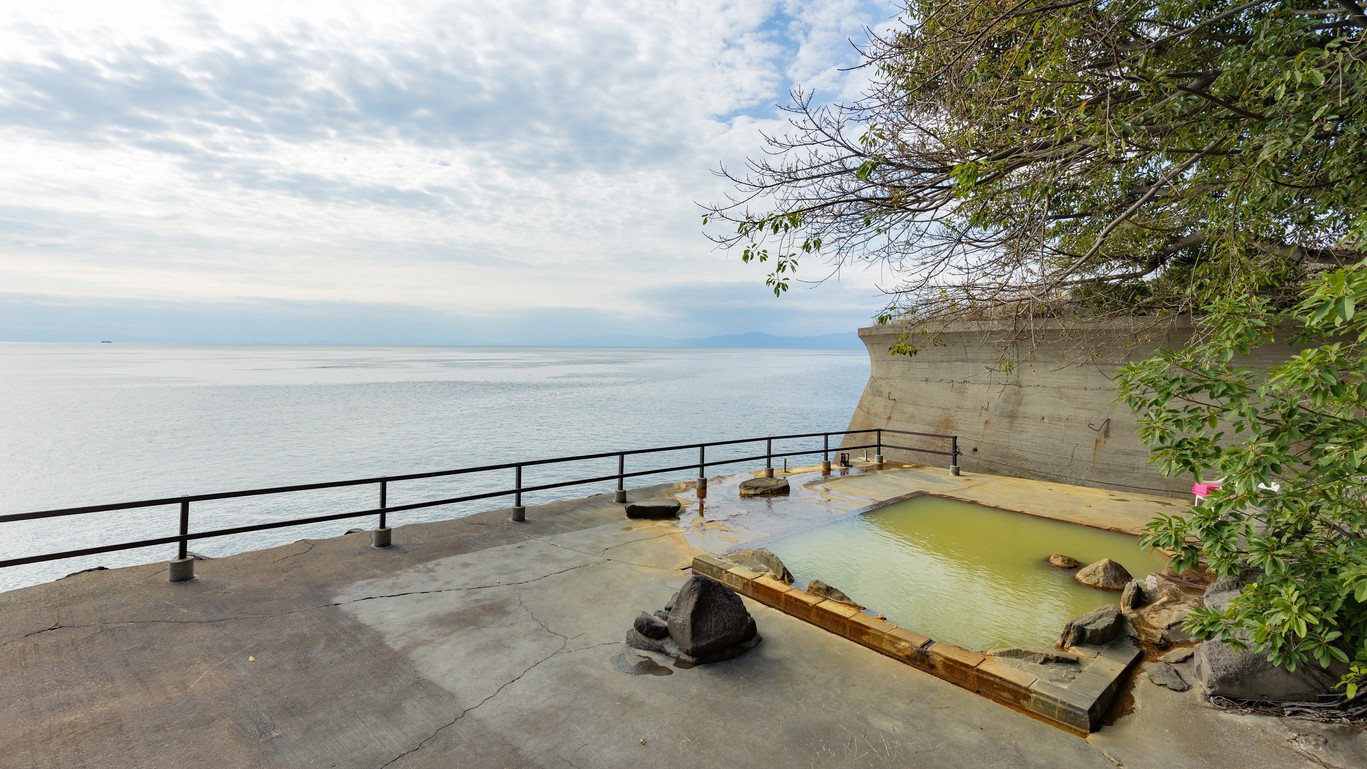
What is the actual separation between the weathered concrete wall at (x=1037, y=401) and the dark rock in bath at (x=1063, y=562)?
4516 millimetres

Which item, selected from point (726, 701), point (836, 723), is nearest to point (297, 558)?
point (726, 701)

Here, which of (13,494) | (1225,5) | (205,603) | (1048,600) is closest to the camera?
(205,603)

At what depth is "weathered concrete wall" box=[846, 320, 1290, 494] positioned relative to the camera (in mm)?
13891

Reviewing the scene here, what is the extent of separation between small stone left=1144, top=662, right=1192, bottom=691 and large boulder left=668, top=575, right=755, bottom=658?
11.2ft

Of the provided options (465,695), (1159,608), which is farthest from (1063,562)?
(465,695)

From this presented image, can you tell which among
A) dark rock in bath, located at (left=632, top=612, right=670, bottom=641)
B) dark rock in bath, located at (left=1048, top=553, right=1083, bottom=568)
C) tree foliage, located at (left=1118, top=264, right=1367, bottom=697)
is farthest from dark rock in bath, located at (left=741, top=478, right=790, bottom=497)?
tree foliage, located at (left=1118, top=264, right=1367, bottom=697)

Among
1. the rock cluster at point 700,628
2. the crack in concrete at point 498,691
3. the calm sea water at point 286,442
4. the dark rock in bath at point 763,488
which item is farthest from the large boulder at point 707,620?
the calm sea water at point 286,442

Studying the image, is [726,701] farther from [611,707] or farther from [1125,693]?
[1125,693]

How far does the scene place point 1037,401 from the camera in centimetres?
1589

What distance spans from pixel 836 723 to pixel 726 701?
84 centimetres

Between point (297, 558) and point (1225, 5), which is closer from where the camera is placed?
point (297, 558)

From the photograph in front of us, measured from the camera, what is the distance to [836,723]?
437 centimetres

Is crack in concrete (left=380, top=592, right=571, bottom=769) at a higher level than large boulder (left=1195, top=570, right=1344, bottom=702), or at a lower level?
lower

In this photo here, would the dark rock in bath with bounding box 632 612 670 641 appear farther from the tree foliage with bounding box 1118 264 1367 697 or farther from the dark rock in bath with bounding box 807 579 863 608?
the tree foliage with bounding box 1118 264 1367 697
